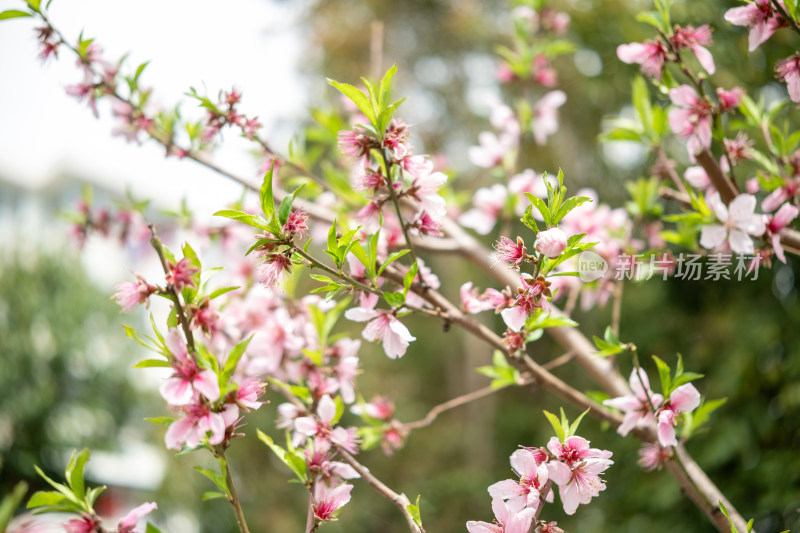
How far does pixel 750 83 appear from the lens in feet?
6.48

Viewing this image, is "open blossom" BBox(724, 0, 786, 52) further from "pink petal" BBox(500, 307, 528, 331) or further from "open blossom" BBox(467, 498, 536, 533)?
"open blossom" BBox(467, 498, 536, 533)

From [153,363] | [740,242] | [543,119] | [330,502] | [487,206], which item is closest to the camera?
[153,363]

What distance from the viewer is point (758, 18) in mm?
772

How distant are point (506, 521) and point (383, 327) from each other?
9.3 inches

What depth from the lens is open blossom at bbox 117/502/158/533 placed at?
570 mm

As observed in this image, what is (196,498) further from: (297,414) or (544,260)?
(544,260)

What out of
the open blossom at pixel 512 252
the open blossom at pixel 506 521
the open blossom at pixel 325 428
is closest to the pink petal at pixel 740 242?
the open blossom at pixel 512 252

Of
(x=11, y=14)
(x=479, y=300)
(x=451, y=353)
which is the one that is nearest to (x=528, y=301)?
(x=479, y=300)

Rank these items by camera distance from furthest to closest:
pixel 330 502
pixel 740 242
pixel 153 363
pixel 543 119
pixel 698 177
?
pixel 543 119 < pixel 698 177 < pixel 740 242 < pixel 330 502 < pixel 153 363

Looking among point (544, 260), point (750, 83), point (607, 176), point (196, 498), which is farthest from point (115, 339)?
point (544, 260)

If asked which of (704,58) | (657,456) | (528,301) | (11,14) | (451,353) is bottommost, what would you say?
(451,353)

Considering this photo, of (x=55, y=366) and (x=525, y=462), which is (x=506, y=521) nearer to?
(x=525, y=462)

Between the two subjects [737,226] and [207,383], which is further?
[737,226]

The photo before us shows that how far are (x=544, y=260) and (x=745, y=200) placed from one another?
353 mm
